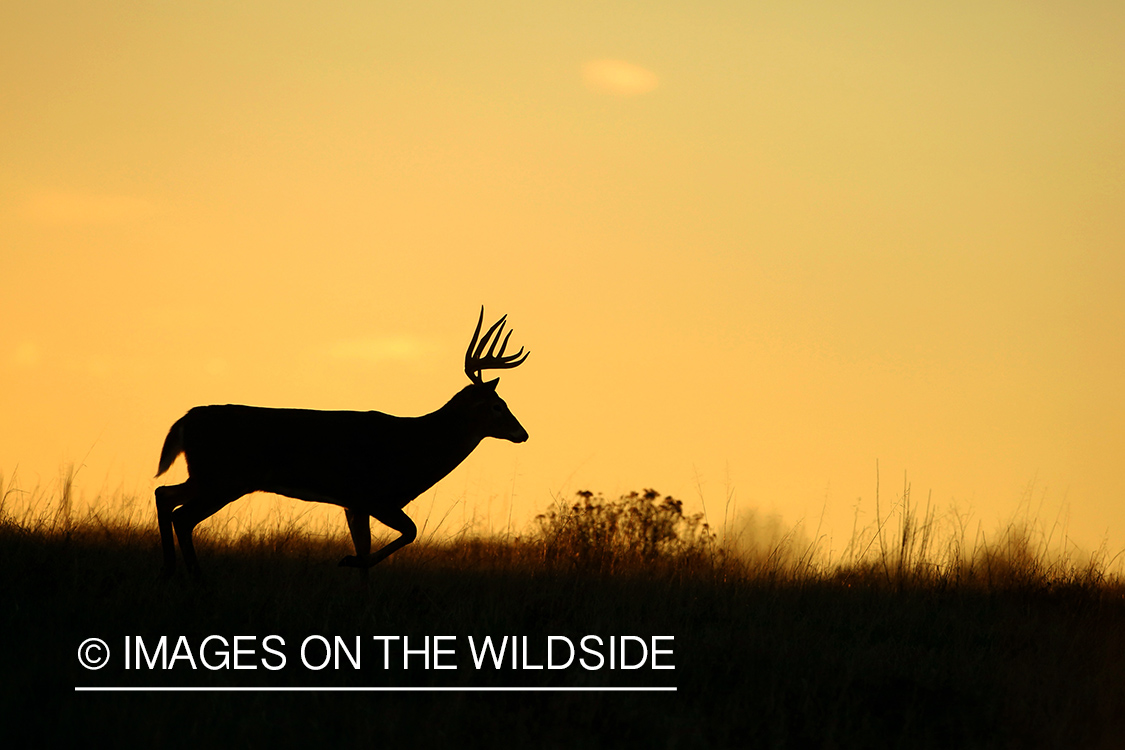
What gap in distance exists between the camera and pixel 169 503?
10.4 meters

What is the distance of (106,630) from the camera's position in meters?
7.99

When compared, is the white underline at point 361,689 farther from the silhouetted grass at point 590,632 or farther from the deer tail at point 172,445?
the deer tail at point 172,445

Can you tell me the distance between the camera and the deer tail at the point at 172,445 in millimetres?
10656

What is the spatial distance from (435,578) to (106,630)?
2.94 m

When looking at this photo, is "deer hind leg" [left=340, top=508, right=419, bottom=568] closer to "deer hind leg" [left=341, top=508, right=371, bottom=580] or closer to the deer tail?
"deer hind leg" [left=341, top=508, right=371, bottom=580]

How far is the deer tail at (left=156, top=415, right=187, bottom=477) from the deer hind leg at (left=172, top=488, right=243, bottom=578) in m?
0.44

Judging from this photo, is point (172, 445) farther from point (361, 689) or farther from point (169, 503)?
point (361, 689)

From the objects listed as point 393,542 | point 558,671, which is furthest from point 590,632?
point 393,542

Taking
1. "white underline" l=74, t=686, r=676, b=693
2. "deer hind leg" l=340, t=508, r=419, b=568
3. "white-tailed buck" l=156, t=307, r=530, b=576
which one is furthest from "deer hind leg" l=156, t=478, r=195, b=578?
"white underline" l=74, t=686, r=676, b=693

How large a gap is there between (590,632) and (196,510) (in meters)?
3.68

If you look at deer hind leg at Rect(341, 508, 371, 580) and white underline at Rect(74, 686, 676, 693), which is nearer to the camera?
white underline at Rect(74, 686, 676, 693)

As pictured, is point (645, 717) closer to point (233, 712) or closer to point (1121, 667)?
point (233, 712)

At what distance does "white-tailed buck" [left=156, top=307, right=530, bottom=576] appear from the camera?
10.5m

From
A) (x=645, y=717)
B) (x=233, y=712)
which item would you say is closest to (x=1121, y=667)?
(x=645, y=717)
